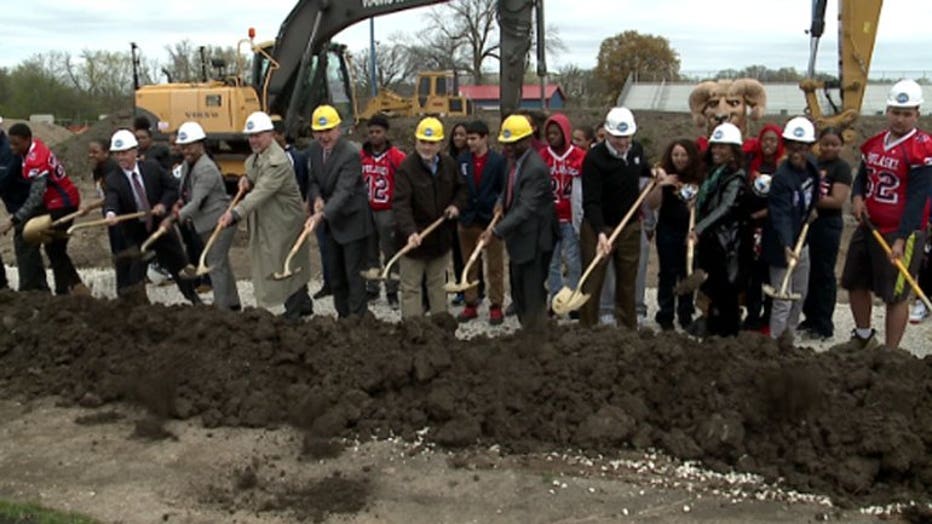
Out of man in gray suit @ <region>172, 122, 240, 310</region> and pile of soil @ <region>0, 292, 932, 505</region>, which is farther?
man in gray suit @ <region>172, 122, 240, 310</region>

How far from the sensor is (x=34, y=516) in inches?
166

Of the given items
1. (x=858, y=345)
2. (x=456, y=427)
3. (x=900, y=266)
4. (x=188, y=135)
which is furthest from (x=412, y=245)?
(x=900, y=266)

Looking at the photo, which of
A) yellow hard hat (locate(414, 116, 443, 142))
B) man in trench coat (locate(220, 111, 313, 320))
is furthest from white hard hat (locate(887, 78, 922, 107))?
man in trench coat (locate(220, 111, 313, 320))

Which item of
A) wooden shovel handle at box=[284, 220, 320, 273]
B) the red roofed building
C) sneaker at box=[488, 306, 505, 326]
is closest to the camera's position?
wooden shovel handle at box=[284, 220, 320, 273]

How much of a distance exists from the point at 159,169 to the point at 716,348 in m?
5.21

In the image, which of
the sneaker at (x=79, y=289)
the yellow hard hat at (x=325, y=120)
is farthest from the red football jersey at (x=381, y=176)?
the sneaker at (x=79, y=289)

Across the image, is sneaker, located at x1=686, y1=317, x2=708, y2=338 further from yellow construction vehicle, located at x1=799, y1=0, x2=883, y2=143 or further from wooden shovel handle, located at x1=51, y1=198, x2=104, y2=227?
yellow construction vehicle, located at x1=799, y1=0, x2=883, y2=143

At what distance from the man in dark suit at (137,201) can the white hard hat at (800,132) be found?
17.2 ft

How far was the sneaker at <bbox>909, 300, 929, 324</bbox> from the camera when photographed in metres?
7.80

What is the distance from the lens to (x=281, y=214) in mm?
7133

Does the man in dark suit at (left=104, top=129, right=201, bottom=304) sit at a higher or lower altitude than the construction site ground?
higher

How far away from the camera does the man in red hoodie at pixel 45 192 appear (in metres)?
8.02

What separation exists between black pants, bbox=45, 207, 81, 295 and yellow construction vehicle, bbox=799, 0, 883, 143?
9.59 meters

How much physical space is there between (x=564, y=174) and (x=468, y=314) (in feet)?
5.41
